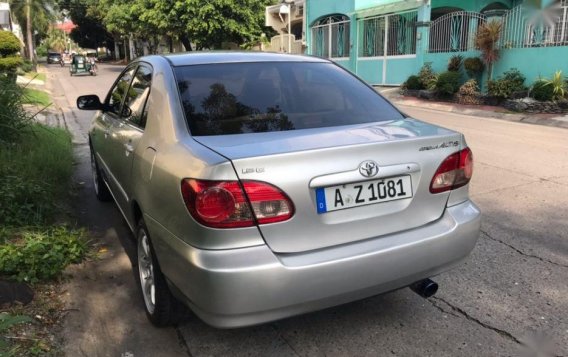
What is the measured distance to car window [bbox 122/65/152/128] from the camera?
11.2 feet

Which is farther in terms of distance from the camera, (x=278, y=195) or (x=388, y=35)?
(x=388, y=35)

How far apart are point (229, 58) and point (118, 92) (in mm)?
1568

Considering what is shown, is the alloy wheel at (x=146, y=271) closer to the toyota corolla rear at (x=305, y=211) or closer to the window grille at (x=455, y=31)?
the toyota corolla rear at (x=305, y=211)

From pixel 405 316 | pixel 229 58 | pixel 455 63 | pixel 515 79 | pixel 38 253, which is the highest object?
pixel 229 58

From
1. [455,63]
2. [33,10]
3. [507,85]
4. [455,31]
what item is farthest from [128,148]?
[33,10]

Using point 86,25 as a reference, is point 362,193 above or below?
below

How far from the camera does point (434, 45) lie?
17.8m

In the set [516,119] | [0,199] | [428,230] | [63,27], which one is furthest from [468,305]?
[63,27]

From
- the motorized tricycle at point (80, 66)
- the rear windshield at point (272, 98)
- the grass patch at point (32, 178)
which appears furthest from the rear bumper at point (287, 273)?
the motorized tricycle at point (80, 66)

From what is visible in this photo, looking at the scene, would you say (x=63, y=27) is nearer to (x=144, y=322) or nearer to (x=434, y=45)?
(x=434, y=45)

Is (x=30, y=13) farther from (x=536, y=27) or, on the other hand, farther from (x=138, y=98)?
(x=138, y=98)

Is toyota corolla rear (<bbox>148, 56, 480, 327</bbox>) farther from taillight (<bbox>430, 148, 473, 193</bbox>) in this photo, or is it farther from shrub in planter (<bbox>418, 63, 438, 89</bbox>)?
shrub in planter (<bbox>418, 63, 438, 89</bbox>)

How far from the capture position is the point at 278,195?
2.31 m

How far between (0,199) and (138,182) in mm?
2027
